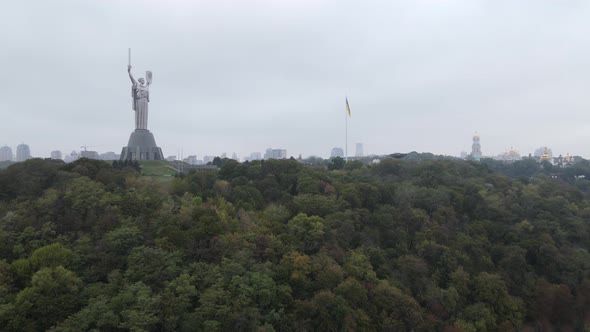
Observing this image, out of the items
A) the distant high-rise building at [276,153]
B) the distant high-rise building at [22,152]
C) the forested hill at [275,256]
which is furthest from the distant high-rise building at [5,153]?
the forested hill at [275,256]

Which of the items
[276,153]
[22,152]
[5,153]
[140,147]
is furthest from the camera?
[276,153]

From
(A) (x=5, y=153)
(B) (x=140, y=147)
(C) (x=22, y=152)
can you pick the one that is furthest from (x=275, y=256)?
(A) (x=5, y=153)

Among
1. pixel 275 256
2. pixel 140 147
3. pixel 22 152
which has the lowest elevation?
pixel 275 256

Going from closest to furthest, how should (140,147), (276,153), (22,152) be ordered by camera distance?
(140,147) → (22,152) → (276,153)

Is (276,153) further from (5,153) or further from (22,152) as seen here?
(5,153)

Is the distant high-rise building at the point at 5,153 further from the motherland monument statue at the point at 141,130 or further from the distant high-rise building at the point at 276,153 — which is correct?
the motherland monument statue at the point at 141,130

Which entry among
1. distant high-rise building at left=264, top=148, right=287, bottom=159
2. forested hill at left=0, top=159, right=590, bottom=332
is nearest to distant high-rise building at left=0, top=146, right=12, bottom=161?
distant high-rise building at left=264, top=148, right=287, bottom=159

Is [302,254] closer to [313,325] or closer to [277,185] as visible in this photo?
[313,325]
